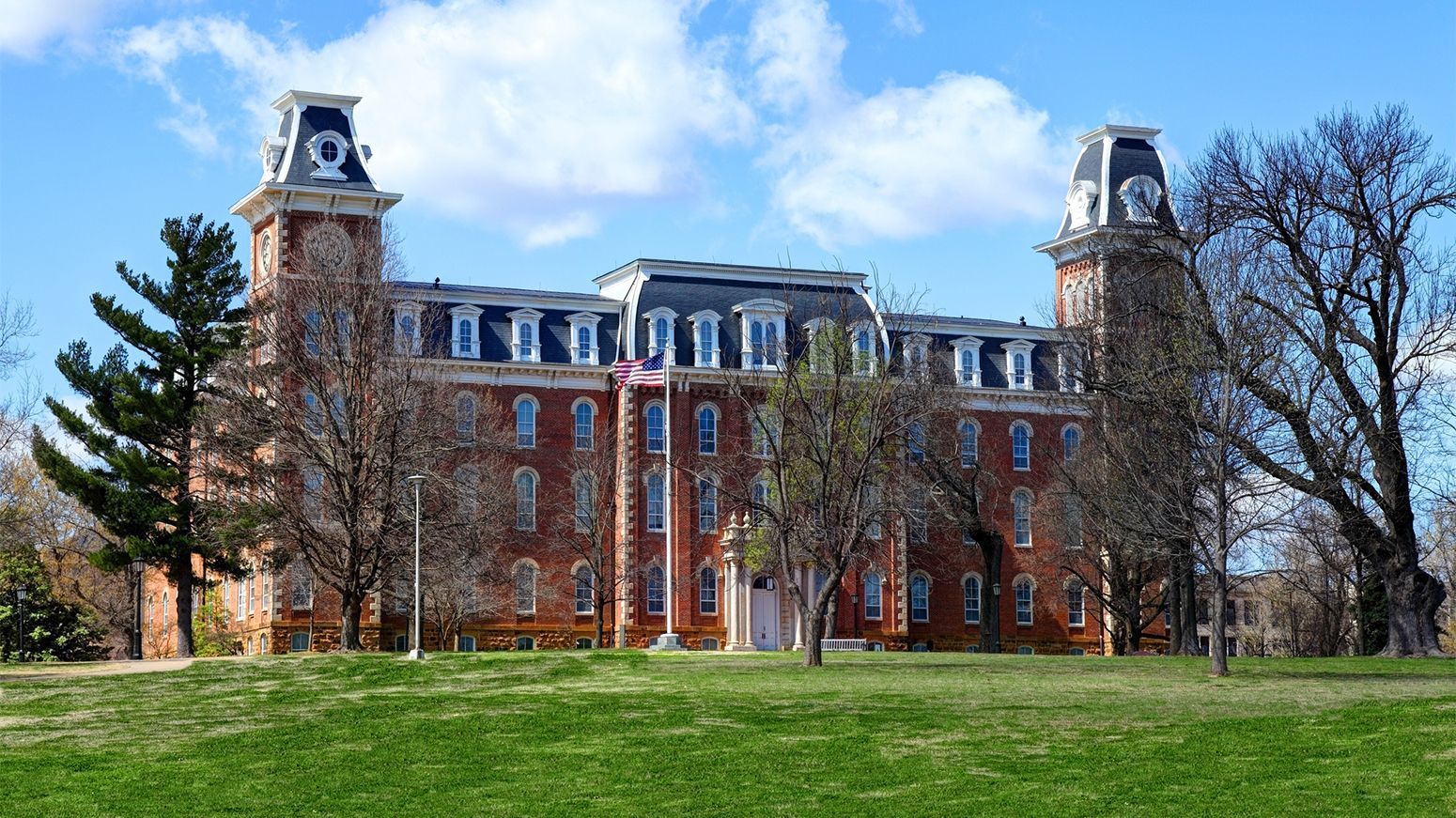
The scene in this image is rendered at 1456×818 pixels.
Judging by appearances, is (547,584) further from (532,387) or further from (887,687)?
(887,687)

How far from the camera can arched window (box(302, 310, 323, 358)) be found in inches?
1964

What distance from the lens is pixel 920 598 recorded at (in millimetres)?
76500

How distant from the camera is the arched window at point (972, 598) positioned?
77438 mm

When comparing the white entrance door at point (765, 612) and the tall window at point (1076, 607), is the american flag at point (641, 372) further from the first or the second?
the tall window at point (1076, 607)

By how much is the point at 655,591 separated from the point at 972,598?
14.0 meters

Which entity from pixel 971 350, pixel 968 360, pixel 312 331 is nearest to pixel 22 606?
pixel 312 331

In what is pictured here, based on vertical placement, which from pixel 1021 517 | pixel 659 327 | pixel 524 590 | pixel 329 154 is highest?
pixel 329 154

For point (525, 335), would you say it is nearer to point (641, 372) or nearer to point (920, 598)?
point (641, 372)

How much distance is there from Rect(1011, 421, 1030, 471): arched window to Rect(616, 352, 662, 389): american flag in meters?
22.0

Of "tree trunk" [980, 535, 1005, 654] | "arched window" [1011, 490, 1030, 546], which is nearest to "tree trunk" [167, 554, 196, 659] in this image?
"tree trunk" [980, 535, 1005, 654]

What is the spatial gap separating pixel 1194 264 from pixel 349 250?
2175 centimetres

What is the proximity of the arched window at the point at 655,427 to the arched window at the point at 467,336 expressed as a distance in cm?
690

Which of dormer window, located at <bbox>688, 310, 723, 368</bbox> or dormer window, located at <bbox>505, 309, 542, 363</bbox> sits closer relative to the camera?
dormer window, located at <bbox>505, 309, 542, 363</bbox>

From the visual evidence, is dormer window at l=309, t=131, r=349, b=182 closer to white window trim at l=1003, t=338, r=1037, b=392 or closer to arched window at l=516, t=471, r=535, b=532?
arched window at l=516, t=471, r=535, b=532
